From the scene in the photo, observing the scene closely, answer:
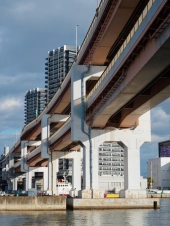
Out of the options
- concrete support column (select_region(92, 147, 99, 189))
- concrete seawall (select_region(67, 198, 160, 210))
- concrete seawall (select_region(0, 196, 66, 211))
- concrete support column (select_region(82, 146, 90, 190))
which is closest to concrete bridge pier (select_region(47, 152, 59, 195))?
concrete support column (select_region(82, 146, 90, 190))

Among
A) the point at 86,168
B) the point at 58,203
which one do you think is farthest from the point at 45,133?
the point at 58,203

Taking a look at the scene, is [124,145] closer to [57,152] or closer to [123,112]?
[123,112]

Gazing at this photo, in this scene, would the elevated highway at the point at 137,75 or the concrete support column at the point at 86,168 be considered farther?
the concrete support column at the point at 86,168

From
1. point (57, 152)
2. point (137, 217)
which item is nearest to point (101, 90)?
point (137, 217)

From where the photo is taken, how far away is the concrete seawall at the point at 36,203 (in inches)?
2329

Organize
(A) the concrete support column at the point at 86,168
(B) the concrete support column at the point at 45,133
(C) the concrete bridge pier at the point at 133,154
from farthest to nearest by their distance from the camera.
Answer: (B) the concrete support column at the point at 45,133 < (A) the concrete support column at the point at 86,168 < (C) the concrete bridge pier at the point at 133,154

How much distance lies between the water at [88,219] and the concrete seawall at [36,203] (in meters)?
2.03

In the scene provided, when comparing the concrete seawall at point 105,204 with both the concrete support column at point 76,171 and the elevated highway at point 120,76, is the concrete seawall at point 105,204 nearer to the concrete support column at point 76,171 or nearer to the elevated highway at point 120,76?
the elevated highway at point 120,76

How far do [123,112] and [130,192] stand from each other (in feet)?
32.8

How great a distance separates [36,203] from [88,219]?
13.1 m

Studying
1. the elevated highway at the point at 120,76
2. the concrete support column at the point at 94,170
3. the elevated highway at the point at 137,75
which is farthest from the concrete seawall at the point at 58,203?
the elevated highway at the point at 137,75

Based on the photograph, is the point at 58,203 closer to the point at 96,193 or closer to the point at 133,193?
the point at 96,193

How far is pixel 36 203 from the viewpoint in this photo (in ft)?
193

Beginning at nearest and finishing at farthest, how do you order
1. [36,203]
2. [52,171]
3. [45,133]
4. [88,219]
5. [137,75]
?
[137,75] → [88,219] → [36,203] → [45,133] → [52,171]
